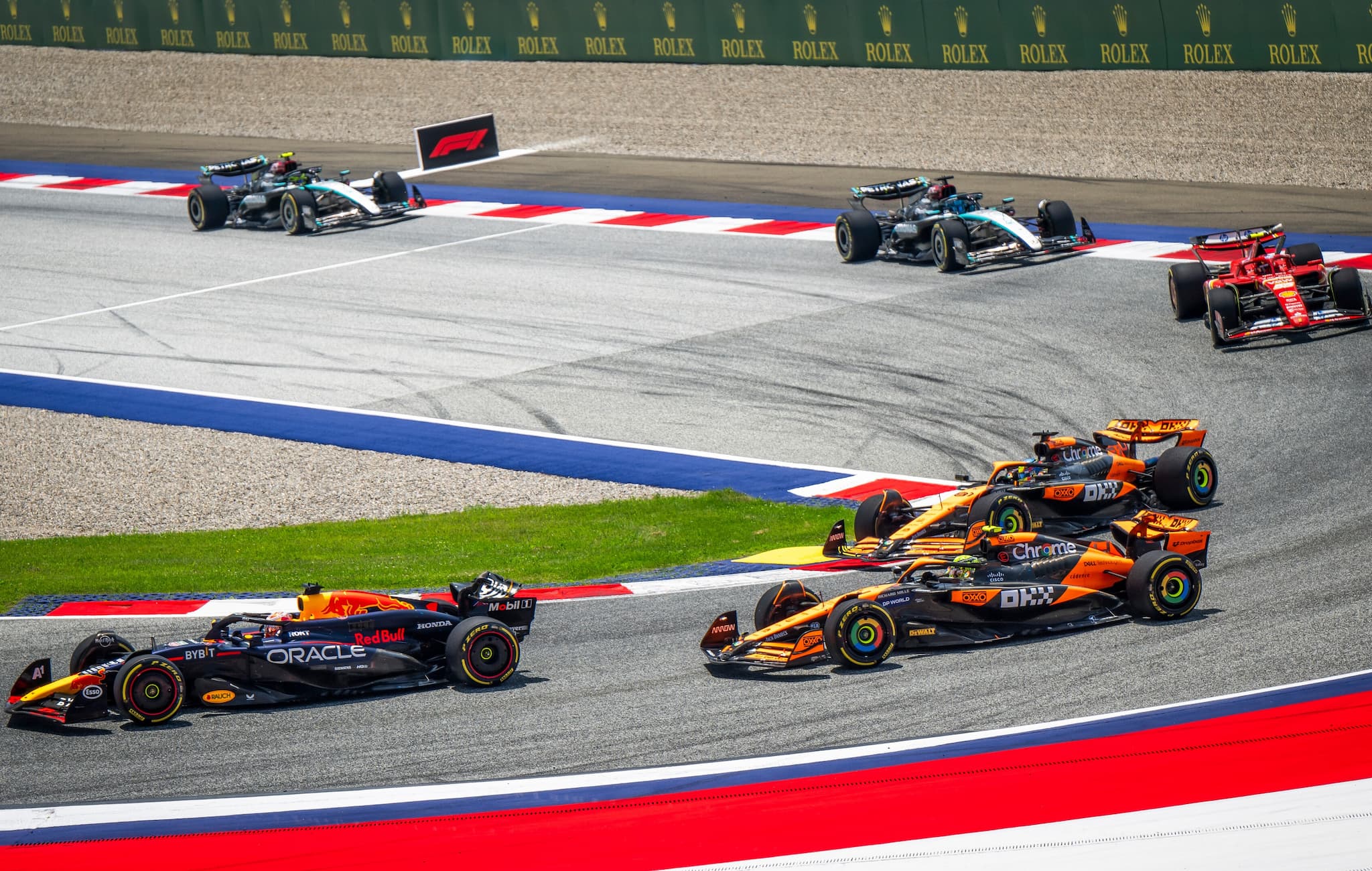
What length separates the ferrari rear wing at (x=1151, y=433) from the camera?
49.1 ft

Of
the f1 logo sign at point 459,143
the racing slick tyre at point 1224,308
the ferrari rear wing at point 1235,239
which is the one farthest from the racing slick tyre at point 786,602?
the f1 logo sign at point 459,143

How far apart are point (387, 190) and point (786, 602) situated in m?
21.1

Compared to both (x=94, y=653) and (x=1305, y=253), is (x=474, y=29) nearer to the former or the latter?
(x=1305, y=253)

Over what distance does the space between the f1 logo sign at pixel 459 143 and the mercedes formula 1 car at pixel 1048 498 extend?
927 inches

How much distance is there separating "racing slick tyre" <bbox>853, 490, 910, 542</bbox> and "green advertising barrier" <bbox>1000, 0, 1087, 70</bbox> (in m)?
22.3

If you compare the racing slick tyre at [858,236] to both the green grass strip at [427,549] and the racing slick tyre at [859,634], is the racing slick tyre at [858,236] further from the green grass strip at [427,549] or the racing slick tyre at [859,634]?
the racing slick tyre at [859,634]

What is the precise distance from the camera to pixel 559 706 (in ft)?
35.6

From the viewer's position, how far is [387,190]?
1214 inches

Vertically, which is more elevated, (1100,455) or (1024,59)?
(1024,59)

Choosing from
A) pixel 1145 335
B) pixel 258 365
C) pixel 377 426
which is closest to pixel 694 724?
pixel 377 426

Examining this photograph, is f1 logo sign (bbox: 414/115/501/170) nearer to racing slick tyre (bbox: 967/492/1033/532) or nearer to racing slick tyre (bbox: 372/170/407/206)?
racing slick tyre (bbox: 372/170/407/206)

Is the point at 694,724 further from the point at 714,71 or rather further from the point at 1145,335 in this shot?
the point at 714,71

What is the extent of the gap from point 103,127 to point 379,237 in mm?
17175

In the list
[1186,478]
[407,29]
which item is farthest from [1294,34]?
[407,29]
